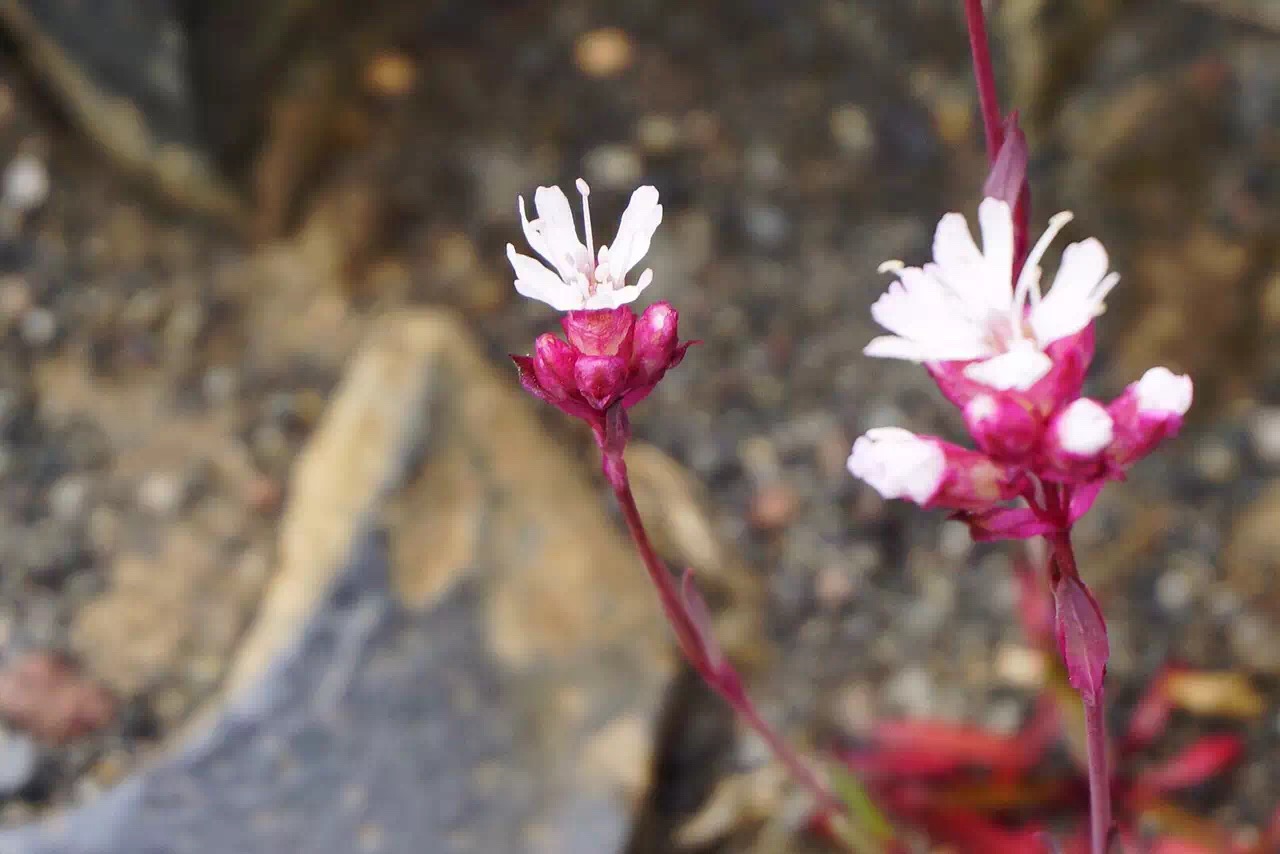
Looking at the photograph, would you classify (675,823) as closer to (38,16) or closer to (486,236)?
(486,236)

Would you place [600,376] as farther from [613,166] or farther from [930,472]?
[613,166]

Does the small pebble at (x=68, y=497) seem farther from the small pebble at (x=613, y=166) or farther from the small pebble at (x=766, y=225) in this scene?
the small pebble at (x=766, y=225)

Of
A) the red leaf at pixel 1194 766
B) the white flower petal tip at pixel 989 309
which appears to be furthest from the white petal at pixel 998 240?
the red leaf at pixel 1194 766

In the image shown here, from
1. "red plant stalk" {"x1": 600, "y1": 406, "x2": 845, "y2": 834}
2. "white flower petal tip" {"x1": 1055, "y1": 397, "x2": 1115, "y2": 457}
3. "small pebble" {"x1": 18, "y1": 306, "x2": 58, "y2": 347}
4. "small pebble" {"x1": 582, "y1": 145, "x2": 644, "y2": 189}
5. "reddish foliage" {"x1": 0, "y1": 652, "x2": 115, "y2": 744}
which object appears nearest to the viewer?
"white flower petal tip" {"x1": 1055, "y1": 397, "x2": 1115, "y2": 457}

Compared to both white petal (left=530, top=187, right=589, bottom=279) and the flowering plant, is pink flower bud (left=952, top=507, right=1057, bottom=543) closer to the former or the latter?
the flowering plant

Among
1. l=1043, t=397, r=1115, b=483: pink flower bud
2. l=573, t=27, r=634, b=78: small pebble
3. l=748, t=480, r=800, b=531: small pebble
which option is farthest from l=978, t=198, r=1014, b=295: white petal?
l=573, t=27, r=634, b=78: small pebble

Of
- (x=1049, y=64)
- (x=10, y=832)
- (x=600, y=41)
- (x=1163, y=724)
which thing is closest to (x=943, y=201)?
(x=1049, y=64)
